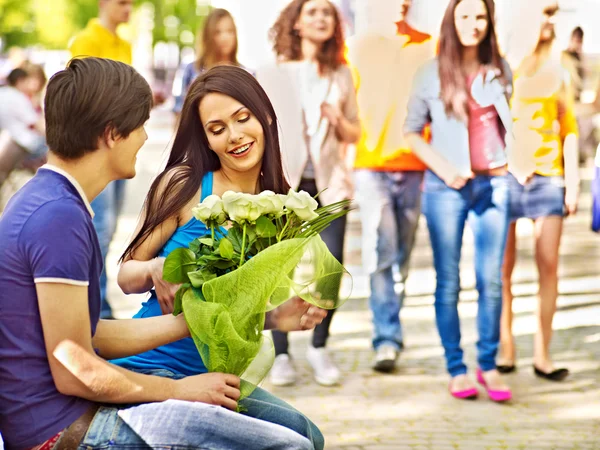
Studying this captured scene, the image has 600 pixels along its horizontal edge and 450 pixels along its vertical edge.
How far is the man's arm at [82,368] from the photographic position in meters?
2.45

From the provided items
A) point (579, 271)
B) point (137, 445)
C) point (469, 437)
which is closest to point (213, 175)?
point (137, 445)

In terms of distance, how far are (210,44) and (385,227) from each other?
175 centimetres

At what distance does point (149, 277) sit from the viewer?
308 cm

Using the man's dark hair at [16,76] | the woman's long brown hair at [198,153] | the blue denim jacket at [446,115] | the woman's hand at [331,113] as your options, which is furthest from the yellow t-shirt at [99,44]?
the man's dark hair at [16,76]

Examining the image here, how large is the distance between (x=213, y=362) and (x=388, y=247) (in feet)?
12.2

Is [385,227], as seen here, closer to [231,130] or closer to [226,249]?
[231,130]

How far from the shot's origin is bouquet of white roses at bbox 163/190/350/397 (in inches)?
104

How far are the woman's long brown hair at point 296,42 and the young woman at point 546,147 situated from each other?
1112 mm

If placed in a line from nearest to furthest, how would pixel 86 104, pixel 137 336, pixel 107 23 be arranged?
pixel 86 104 → pixel 137 336 → pixel 107 23

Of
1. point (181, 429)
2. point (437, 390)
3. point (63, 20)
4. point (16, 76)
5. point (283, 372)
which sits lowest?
point (437, 390)

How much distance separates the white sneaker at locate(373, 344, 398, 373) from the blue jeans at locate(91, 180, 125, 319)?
181cm

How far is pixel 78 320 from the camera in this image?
247 centimetres

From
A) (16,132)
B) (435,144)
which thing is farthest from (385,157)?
(16,132)

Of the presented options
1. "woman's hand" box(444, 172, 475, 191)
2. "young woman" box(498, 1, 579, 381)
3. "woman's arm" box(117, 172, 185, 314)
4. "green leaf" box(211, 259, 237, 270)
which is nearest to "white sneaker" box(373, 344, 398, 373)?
"young woman" box(498, 1, 579, 381)
